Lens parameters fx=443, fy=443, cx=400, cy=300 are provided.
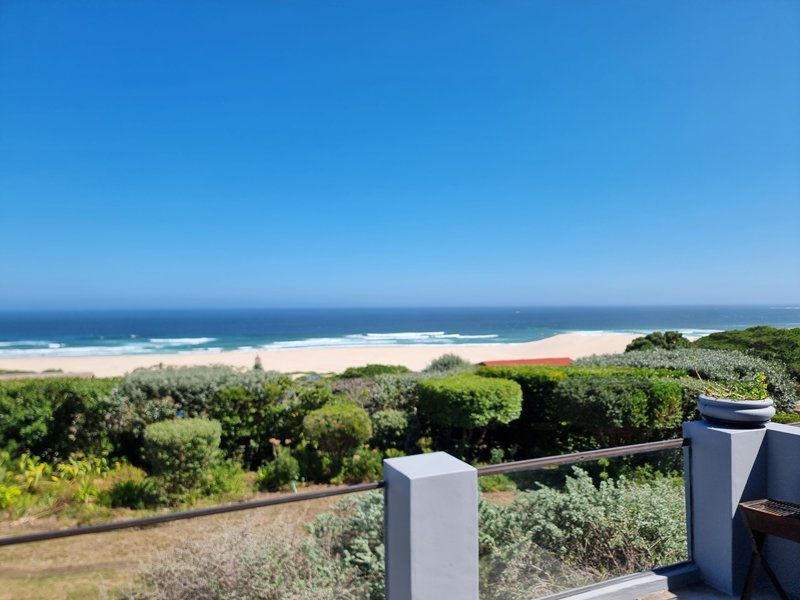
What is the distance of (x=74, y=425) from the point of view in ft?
20.7

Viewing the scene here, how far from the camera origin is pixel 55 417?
6.22 m

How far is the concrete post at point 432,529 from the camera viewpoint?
6.53 ft

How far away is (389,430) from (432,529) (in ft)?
19.2

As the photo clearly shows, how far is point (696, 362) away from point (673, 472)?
6.84 meters

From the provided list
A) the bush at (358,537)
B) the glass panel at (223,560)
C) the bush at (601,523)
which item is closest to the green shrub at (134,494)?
the glass panel at (223,560)

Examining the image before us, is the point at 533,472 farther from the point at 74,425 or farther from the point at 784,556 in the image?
the point at 74,425

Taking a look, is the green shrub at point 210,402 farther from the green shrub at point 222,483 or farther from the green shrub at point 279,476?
the green shrub at point 279,476

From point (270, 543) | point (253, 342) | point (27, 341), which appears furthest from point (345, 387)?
point (27, 341)

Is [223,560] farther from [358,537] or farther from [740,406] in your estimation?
[740,406]

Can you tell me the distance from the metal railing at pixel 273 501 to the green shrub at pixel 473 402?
14.0 feet

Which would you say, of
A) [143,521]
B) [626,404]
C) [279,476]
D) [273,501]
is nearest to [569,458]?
[273,501]

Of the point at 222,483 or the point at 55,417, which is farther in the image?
the point at 55,417

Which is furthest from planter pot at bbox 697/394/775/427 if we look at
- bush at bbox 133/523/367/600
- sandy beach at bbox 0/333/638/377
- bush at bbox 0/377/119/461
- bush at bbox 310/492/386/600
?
sandy beach at bbox 0/333/638/377

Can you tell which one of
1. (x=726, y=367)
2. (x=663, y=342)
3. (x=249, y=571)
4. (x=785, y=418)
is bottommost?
(x=785, y=418)
